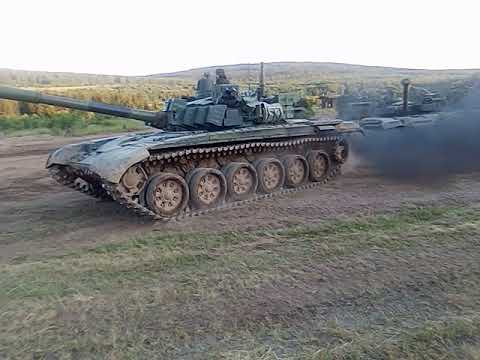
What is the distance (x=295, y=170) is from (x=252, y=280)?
469 cm

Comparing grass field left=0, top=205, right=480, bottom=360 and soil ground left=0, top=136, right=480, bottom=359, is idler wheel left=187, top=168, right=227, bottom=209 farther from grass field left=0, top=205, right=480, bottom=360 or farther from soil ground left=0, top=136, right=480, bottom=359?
grass field left=0, top=205, right=480, bottom=360

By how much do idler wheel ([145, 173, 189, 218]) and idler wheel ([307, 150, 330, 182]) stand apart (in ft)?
10.6

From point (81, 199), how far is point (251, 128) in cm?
368

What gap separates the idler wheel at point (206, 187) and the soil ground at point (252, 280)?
1.17ft

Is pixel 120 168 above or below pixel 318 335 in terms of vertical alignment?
above

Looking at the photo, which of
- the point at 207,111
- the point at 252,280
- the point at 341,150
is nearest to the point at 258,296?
the point at 252,280

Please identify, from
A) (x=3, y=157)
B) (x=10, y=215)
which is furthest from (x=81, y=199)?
(x=3, y=157)

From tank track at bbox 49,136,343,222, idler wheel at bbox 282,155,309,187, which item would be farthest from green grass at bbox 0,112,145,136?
idler wheel at bbox 282,155,309,187

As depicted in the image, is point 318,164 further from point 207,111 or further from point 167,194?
point 167,194

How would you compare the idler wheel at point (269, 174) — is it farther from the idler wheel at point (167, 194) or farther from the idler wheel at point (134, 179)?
the idler wheel at point (134, 179)

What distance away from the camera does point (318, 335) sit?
4070mm

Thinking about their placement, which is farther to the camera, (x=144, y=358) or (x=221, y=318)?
(x=221, y=318)

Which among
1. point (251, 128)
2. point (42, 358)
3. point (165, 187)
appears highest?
point (251, 128)

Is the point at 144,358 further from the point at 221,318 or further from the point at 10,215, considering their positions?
the point at 10,215
